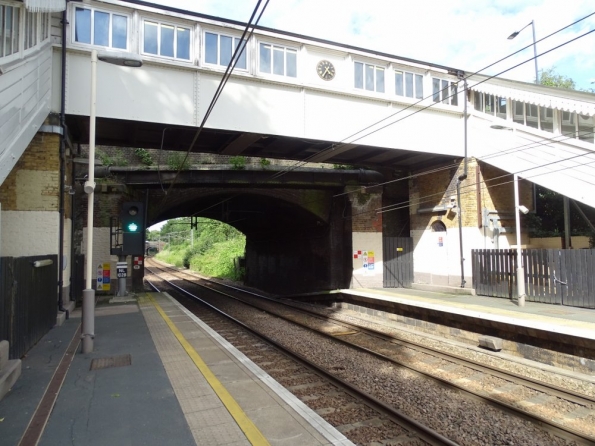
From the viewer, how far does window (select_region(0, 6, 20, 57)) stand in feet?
27.5

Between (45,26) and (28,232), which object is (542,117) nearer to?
(45,26)

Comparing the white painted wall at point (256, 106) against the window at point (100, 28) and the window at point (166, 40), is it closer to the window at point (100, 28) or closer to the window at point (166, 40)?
the window at point (166, 40)

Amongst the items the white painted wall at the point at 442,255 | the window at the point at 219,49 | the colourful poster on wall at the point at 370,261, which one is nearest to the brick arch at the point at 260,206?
the colourful poster on wall at the point at 370,261

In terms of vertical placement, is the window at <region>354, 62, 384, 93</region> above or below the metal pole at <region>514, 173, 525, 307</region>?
above

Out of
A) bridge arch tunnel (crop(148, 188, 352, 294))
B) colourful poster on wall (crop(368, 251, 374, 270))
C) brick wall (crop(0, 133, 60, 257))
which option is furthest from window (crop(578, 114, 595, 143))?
Answer: brick wall (crop(0, 133, 60, 257))

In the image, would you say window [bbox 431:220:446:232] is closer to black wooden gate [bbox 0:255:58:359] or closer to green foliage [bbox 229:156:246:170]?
→ green foliage [bbox 229:156:246:170]

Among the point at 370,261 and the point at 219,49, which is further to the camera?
the point at 370,261

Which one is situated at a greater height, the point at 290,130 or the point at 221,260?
the point at 290,130

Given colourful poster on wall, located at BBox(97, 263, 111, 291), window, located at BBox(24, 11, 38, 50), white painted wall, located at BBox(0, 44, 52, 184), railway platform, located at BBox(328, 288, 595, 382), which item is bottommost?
railway platform, located at BBox(328, 288, 595, 382)

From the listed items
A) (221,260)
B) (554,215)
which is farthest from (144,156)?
(221,260)

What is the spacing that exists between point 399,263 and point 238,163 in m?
8.76

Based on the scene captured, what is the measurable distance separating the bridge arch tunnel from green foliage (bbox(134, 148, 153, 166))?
1.71 m

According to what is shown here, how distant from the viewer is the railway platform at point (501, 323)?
8.79 meters

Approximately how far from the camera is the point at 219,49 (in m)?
14.1
